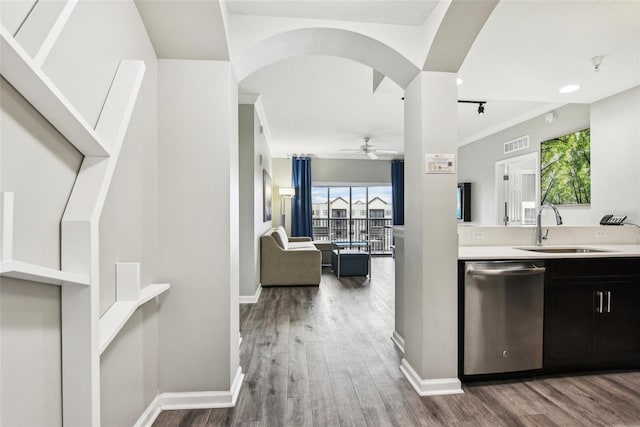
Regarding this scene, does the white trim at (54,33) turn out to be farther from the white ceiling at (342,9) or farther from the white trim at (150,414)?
the white trim at (150,414)

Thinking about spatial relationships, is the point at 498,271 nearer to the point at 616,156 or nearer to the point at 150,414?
the point at 150,414

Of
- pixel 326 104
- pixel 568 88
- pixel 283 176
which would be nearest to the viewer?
pixel 568 88

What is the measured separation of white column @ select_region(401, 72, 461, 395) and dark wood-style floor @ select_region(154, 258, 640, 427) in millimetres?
198

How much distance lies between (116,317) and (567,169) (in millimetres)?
5105

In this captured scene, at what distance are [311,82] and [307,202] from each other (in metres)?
4.53

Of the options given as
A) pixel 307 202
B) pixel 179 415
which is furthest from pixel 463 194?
pixel 179 415

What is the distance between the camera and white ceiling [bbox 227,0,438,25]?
180cm

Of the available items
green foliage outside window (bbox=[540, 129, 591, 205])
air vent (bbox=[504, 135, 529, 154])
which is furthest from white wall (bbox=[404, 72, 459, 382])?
air vent (bbox=[504, 135, 529, 154])

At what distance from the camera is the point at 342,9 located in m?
1.84

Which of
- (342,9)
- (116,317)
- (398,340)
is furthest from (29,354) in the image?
(398,340)

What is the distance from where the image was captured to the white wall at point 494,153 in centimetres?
404

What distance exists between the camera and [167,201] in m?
1.83

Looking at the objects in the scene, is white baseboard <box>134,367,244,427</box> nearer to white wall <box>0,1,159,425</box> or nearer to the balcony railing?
white wall <box>0,1,159,425</box>

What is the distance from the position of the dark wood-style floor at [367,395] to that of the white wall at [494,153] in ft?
9.07
